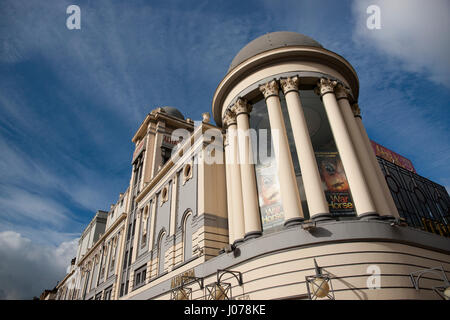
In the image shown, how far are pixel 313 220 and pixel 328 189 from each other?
3.65 m

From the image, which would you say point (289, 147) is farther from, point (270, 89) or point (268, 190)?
point (270, 89)

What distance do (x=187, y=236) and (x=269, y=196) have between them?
319 inches

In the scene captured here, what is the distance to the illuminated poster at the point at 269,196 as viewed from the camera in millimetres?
16422

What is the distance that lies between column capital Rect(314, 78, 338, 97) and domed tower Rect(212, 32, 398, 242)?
0.06 m

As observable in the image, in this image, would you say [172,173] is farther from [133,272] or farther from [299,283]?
[299,283]

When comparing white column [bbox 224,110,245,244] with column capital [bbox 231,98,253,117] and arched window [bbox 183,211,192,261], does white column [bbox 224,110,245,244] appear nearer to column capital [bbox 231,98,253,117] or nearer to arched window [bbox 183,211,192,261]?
column capital [bbox 231,98,253,117]

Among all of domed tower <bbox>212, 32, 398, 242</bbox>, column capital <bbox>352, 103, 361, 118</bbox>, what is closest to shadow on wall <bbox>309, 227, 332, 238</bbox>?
domed tower <bbox>212, 32, 398, 242</bbox>

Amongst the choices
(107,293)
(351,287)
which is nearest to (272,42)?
(351,287)

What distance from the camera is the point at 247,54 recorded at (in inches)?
829

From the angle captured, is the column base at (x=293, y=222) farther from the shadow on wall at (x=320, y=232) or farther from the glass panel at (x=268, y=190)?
the glass panel at (x=268, y=190)

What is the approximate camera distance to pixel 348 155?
1557 cm

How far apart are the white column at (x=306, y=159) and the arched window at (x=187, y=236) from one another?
10.2 metres

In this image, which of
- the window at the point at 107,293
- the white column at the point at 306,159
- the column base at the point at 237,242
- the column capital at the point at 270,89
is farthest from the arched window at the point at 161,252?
the window at the point at 107,293
